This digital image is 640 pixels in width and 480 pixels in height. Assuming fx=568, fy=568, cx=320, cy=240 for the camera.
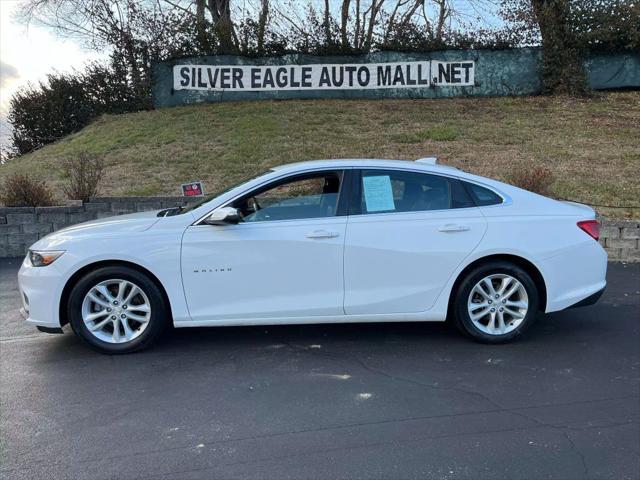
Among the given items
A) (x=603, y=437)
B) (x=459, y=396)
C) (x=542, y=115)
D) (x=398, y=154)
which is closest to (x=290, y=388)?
(x=459, y=396)

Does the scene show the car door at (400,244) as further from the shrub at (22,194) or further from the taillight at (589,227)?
the shrub at (22,194)

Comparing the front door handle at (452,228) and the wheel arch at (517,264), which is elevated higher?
the front door handle at (452,228)

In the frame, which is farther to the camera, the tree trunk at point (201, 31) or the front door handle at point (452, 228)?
the tree trunk at point (201, 31)

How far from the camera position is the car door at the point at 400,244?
4500 mm

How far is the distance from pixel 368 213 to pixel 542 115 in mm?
11456

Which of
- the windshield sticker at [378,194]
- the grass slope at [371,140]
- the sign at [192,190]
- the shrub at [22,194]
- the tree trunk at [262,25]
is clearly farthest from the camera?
the tree trunk at [262,25]

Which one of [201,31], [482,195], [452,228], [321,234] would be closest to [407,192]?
[452,228]

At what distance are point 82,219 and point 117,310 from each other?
4556mm

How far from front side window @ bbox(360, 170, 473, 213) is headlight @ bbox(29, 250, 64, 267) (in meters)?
2.41

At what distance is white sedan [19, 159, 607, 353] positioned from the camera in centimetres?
441

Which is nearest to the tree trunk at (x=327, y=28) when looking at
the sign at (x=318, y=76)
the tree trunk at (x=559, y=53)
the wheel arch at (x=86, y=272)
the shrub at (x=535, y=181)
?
the sign at (x=318, y=76)

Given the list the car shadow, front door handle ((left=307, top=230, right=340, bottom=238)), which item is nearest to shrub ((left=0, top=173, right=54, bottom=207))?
the car shadow

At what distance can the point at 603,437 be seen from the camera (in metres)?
3.34

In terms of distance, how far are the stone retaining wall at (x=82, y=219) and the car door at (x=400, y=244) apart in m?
3.91
